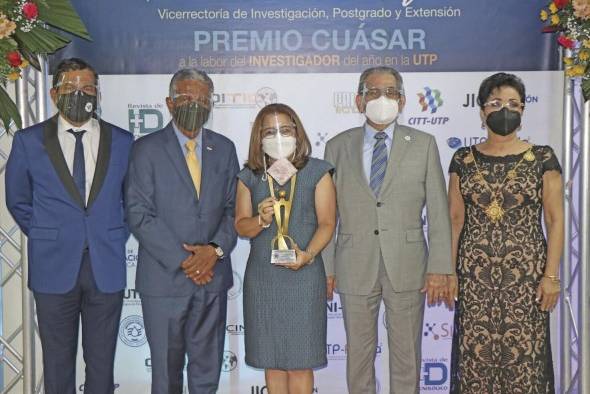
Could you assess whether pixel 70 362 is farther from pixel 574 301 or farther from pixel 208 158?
pixel 574 301

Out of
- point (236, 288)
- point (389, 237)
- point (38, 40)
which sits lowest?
point (236, 288)

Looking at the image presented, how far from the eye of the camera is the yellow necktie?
3586 mm

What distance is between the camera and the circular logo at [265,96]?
435 cm

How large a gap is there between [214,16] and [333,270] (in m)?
1.77

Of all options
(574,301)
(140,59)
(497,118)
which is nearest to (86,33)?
(140,59)

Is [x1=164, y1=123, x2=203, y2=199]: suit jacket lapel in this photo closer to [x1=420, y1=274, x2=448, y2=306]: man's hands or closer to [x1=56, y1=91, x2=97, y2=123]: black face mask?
[x1=56, y1=91, x2=97, y2=123]: black face mask

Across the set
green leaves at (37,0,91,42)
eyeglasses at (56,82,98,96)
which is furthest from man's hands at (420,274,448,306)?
green leaves at (37,0,91,42)

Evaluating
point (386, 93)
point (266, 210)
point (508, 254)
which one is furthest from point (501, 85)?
point (266, 210)

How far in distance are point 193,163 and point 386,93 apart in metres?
1.08

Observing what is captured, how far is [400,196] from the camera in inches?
141

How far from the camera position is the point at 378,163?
143 inches

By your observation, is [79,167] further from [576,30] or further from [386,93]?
[576,30]

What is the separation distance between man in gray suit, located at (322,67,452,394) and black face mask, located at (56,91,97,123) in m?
1.38

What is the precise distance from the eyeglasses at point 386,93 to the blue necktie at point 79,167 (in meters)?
1.52
